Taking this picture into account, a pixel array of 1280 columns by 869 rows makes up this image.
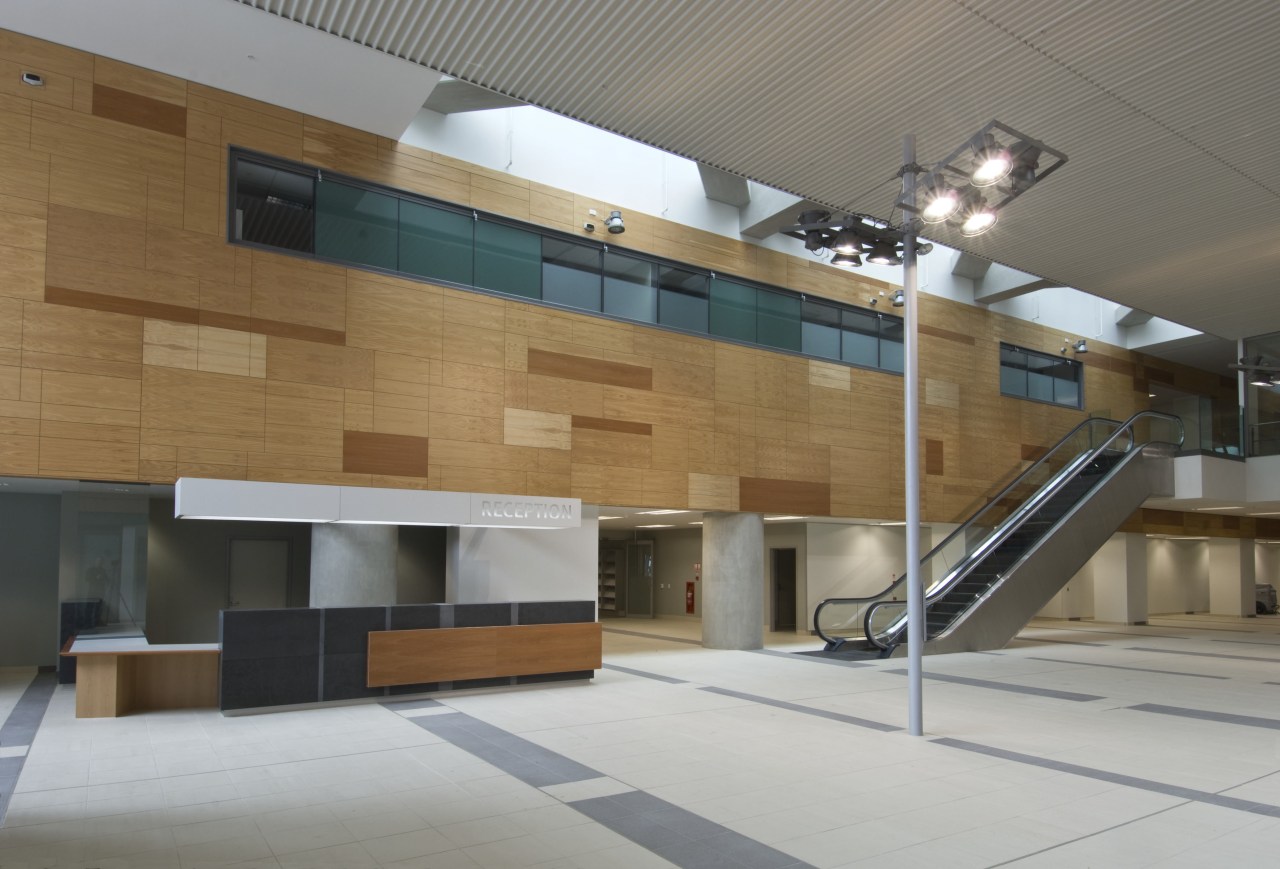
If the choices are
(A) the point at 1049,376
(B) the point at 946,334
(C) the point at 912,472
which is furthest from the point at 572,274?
(A) the point at 1049,376

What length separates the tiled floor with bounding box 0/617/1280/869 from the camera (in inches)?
190

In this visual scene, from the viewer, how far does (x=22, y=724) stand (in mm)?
8266

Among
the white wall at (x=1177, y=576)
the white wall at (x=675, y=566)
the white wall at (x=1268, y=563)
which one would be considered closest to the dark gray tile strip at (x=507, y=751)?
the white wall at (x=675, y=566)

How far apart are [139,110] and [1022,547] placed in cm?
1478

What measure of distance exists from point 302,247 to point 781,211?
766 centimetres

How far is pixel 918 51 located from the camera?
746 centimetres

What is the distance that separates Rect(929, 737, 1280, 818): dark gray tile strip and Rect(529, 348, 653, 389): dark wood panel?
7.58 m

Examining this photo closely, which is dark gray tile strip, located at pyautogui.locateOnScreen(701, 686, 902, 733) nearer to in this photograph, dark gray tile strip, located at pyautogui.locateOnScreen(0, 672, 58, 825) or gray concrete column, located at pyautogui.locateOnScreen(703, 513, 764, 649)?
gray concrete column, located at pyautogui.locateOnScreen(703, 513, 764, 649)

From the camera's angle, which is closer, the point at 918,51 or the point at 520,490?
the point at 918,51

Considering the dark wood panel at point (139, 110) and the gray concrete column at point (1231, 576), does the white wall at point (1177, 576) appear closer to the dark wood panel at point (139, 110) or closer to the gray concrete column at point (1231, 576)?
the gray concrete column at point (1231, 576)

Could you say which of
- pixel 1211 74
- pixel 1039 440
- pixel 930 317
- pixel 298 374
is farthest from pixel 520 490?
pixel 1039 440

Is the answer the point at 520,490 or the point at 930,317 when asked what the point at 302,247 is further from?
the point at 930,317

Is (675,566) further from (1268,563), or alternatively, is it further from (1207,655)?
(1268,563)

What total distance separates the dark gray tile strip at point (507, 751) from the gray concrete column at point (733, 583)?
23.1 feet
